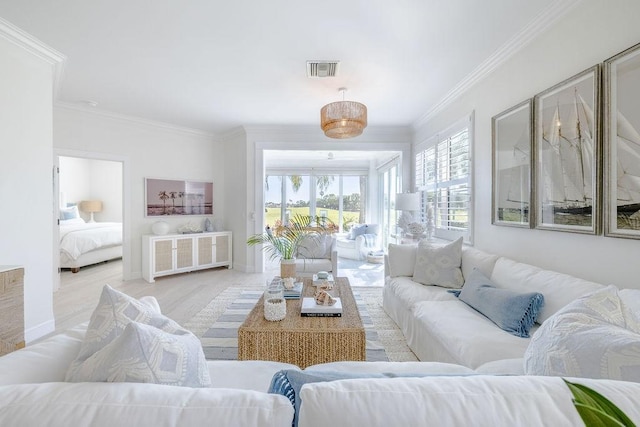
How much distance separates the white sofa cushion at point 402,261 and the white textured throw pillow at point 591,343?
1.95 metres

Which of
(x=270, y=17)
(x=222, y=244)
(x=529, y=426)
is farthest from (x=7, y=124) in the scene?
(x=529, y=426)

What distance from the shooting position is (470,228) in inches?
128

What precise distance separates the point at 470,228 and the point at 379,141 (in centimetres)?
244

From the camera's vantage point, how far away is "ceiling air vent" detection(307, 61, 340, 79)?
9.23ft

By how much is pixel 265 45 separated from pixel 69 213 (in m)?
7.17

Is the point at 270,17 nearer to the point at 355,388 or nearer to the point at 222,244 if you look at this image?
the point at 355,388

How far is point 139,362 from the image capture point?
748 millimetres

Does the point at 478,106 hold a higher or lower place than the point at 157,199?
higher

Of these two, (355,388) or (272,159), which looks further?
(272,159)

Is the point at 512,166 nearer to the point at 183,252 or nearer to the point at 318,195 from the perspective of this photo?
the point at 183,252

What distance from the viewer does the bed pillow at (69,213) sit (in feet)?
22.0

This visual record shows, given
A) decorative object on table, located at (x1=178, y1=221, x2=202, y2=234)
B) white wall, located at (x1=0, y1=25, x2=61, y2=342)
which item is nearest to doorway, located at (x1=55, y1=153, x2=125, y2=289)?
decorative object on table, located at (x1=178, y1=221, x2=202, y2=234)

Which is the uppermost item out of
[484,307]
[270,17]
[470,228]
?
[270,17]

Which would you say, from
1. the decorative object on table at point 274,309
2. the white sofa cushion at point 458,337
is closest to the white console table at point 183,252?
the decorative object on table at point 274,309
